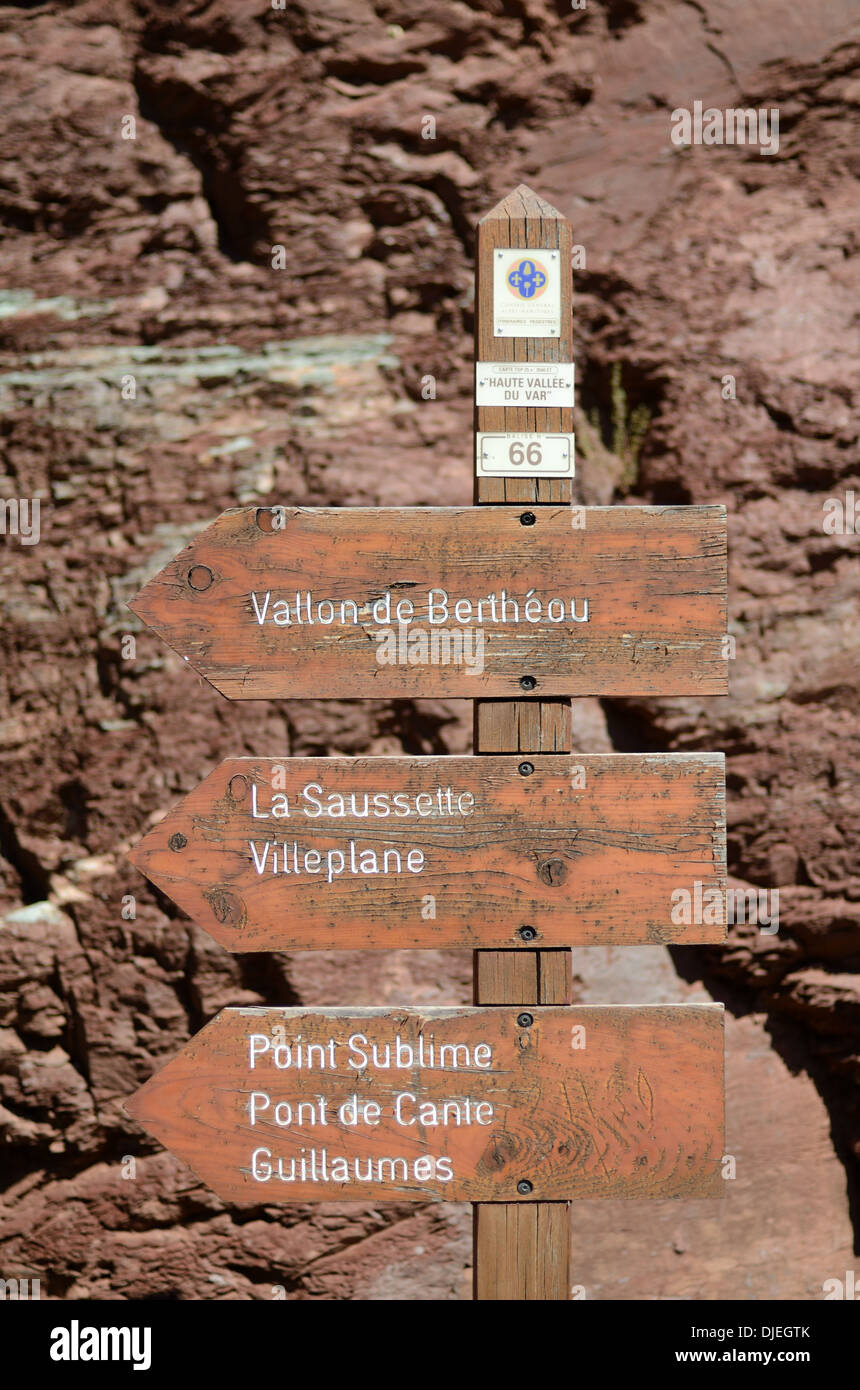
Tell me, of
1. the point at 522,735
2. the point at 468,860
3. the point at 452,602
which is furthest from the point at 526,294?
the point at 468,860

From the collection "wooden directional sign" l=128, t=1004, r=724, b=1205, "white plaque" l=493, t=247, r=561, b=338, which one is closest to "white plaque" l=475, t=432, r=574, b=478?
"white plaque" l=493, t=247, r=561, b=338

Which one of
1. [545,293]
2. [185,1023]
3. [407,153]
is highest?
[407,153]

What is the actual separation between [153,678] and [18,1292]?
2026 millimetres

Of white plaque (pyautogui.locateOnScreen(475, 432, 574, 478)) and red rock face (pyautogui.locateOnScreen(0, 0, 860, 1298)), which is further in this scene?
red rock face (pyautogui.locateOnScreen(0, 0, 860, 1298))

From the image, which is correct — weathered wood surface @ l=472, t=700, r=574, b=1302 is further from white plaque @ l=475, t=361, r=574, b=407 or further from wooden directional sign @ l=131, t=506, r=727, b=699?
white plaque @ l=475, t=361, r=574, b=407

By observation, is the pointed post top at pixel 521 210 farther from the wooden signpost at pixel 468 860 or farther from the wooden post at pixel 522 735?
the wooden signpost at pixel 468 860

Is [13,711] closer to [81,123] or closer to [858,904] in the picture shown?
[81,123]

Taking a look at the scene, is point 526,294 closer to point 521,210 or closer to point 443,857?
point 521,210

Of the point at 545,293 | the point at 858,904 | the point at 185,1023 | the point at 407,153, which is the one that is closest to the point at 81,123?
the point at 407,153

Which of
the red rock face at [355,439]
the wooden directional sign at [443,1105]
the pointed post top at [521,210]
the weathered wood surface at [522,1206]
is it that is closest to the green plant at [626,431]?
the red rock face at [355,439]

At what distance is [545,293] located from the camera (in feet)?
7.79

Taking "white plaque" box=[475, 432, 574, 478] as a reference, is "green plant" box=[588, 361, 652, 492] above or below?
above

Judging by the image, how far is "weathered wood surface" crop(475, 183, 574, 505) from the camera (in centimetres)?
235

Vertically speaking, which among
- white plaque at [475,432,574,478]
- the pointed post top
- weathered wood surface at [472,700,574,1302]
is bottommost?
weathered wood surface at [472,700,574,1302]
